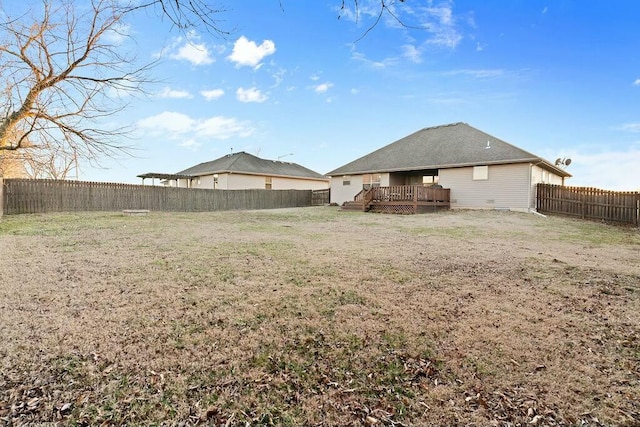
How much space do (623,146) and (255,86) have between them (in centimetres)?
1807

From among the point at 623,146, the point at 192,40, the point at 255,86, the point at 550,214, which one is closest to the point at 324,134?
the point at 255,86

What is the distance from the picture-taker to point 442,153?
19109 mm

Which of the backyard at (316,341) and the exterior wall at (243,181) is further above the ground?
the exterior wall at (243,181)

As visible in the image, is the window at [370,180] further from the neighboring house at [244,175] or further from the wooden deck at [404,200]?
the neighboring house at [244,175]

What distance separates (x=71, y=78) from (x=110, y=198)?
11.6 m

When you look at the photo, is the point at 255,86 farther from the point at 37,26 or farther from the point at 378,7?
the point at 378,7

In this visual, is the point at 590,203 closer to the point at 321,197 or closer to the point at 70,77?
the point at 321,197

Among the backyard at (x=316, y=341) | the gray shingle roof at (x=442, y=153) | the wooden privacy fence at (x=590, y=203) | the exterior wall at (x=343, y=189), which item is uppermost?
the gray shingle roof at (x=442, y=153)

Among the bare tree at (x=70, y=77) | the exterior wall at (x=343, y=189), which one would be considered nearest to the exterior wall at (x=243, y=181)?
the exterior wall at (x=343, y=189)

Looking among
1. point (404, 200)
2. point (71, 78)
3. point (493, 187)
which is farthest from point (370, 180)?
point (71, 78)

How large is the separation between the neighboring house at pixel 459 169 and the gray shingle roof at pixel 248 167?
24.8ft

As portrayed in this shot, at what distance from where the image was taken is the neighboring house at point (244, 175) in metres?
Result: 26.6

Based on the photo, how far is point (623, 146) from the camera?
15594mm

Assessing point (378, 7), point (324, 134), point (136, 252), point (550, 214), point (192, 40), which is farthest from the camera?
point (324, 134)
